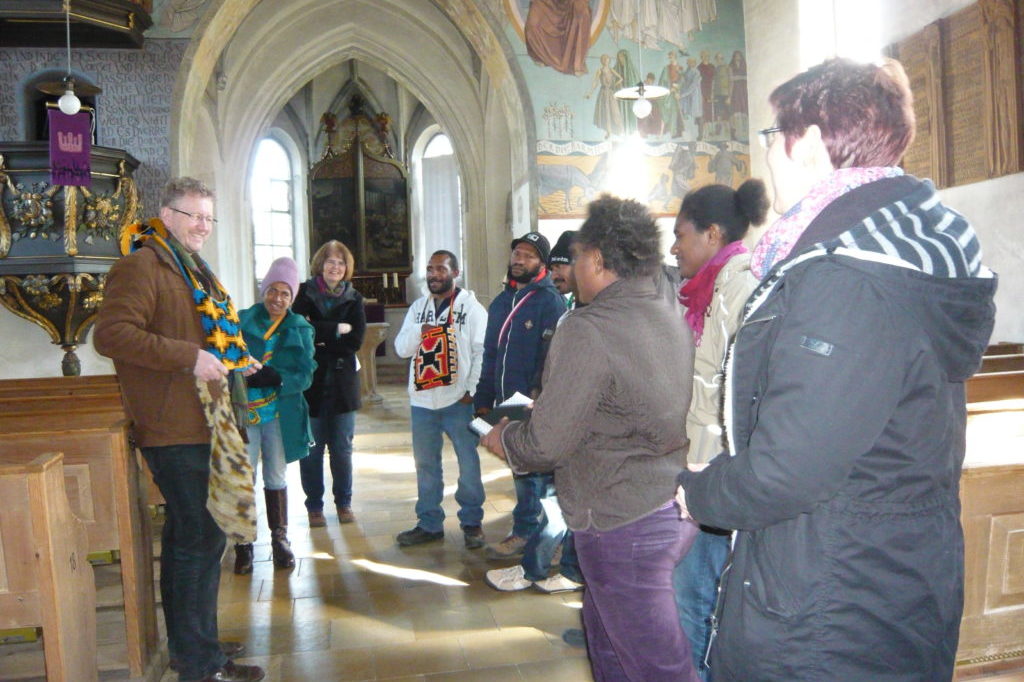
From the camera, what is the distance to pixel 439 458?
15.5 ft

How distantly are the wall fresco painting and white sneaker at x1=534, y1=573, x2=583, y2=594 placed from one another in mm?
5453

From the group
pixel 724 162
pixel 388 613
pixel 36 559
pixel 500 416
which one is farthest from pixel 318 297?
pixel 724 162

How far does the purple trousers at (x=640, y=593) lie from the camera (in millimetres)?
2033

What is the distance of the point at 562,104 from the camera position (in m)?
8.87

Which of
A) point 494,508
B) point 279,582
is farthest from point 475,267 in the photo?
point 279,582

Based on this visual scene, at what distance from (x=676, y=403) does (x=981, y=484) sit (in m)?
0.90

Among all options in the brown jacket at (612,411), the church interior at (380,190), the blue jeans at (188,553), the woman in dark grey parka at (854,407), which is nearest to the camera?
the woman in dark grey parka at (854,407)

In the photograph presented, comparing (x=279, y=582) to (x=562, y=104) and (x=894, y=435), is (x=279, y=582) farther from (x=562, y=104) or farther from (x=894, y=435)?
(x=562, y=104)

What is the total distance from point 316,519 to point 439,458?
1056mm

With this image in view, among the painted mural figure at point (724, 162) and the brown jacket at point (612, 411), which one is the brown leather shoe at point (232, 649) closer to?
the brown jacket at point (612, 411)

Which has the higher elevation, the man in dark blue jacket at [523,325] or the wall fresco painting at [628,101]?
the wall fresco painting at [628,101]

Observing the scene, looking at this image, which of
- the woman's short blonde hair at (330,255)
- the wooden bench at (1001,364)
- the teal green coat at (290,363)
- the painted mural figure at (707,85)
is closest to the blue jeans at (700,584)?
the teal green coat at (290,363)

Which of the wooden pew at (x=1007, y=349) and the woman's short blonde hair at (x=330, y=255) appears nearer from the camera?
the woman's short blonde hair at (x=330, y=255)

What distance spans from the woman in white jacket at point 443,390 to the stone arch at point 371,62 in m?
8.76
